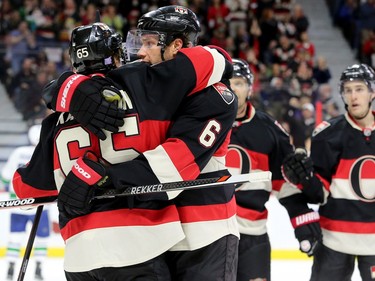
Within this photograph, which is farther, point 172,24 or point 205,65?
point 172,24

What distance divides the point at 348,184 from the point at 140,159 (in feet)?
5.22

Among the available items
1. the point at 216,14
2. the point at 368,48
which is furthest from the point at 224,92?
the point at 368,48

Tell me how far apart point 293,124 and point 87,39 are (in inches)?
175

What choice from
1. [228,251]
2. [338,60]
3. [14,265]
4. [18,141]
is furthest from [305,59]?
[228,251]

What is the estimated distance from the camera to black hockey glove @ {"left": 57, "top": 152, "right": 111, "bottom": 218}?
214 centimetres

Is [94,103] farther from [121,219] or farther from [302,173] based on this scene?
[302,173]

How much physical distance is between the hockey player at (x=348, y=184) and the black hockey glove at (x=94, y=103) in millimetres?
1461

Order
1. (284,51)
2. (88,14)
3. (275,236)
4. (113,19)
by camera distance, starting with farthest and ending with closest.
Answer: (284,51) → (113,19) → (88,14) → (275,236)

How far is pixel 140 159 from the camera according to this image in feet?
7.21

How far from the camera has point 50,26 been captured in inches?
348

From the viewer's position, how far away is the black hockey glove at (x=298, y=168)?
339cm

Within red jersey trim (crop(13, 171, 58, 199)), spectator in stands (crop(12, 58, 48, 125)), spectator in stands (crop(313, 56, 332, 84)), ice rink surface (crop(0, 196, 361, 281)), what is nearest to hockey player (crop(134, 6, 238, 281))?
red jersey trim (crop(13, 171, 58, 199))

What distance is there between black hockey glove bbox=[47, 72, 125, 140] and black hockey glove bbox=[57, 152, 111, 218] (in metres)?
0.09

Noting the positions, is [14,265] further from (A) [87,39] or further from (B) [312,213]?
(A) [87,39]
